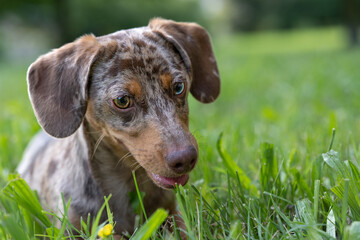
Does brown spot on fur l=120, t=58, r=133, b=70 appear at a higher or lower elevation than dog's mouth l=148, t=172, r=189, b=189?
higher

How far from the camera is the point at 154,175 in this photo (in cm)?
236

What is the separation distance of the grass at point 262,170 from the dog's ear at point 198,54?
1.05 feet

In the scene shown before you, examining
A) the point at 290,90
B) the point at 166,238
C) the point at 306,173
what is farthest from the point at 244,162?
the point at 290,90

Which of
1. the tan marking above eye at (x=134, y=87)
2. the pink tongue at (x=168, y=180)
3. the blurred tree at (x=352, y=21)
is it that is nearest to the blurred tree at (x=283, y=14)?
the blurred tree at (x=352, y=21)

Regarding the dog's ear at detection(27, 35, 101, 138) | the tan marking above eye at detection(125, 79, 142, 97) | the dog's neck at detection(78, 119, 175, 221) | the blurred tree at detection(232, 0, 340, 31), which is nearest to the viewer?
the tan marking above eye at detection(125, 79, 142, 97)

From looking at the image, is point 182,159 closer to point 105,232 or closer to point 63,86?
point 105,232

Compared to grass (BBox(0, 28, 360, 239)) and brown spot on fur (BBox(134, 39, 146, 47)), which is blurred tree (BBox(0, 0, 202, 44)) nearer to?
grass (BBox(0, 28, 360, 239))

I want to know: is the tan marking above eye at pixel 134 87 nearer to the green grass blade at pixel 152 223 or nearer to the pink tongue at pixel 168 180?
the pink tongue at pixel 168 180

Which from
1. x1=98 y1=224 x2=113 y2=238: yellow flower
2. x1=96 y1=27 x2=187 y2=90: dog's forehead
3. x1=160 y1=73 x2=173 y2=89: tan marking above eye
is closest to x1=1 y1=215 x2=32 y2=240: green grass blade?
x1=98 y1=224 x2=113 y2=238: yellow flower

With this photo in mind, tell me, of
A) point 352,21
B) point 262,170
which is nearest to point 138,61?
point 262,170

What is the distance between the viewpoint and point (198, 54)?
3.02 m

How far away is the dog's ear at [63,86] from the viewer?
256 cm

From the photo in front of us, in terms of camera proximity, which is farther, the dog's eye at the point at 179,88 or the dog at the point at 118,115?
the dog's eye at the point at 179,88

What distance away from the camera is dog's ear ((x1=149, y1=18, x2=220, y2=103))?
297 cm
